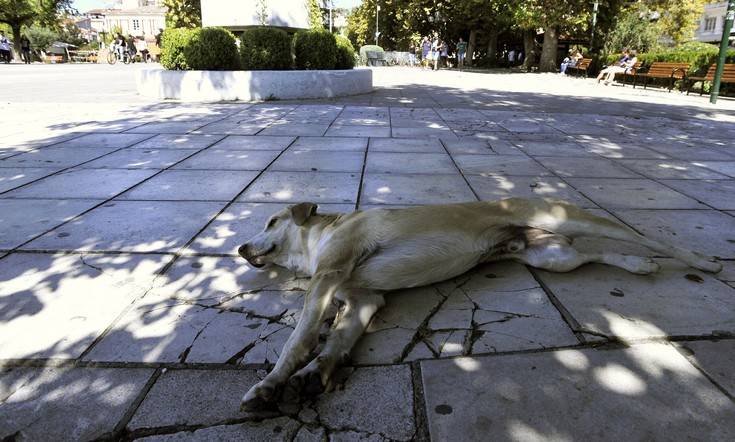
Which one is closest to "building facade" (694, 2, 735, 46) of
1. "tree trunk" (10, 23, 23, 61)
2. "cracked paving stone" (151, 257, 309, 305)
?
"cracked paving stone" (151, 257, 309, 305)

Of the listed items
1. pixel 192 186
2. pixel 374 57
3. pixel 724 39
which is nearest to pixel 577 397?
pixel 192 186

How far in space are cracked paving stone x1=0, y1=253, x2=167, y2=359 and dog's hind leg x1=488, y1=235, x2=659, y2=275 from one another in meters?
2.34

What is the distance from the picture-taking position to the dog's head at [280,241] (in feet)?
10.5

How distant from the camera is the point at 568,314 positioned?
2703 mm

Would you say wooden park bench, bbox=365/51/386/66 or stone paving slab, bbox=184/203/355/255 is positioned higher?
wooden park bench, bbox=365/51/386/66

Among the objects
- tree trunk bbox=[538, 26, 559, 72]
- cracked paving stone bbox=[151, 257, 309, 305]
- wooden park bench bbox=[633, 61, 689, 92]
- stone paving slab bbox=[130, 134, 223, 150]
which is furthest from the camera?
tree trunk bbox=[538, 26, 559, 72]

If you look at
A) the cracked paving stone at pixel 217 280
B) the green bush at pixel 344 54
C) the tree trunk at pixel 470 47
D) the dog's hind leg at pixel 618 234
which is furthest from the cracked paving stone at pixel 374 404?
the tree trunk at pixel 470 47

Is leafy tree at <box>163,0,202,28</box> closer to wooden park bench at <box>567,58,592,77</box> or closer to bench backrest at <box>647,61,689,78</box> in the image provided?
wooden park bench at <box>567,58,592,77</box>

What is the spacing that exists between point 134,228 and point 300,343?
2422 mm

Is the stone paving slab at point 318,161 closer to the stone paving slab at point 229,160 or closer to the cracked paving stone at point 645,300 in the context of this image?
the stone paving slab at point 229,160

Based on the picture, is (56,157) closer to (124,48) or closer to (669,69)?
(669,69)

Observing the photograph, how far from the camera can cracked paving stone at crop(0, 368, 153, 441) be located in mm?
1882

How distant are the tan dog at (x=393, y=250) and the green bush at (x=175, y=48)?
12.0 m

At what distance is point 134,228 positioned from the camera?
4.00 metres
